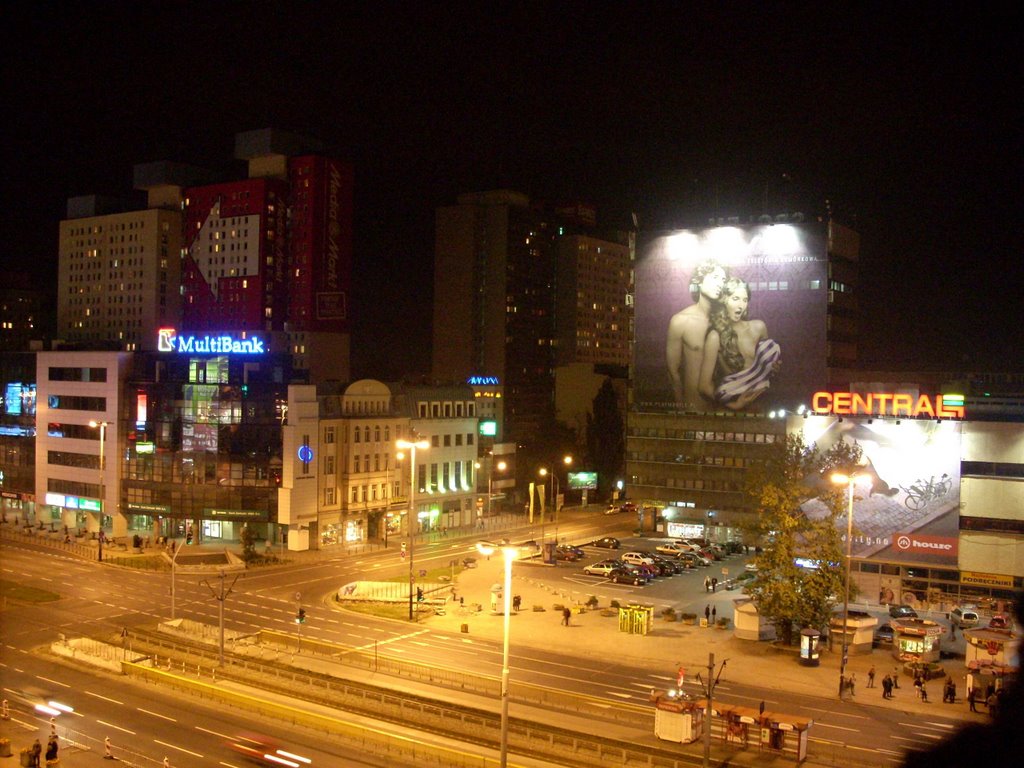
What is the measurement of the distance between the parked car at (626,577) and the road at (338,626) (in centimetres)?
108

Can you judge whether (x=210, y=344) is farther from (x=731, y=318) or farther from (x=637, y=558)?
(x=731, y=318)

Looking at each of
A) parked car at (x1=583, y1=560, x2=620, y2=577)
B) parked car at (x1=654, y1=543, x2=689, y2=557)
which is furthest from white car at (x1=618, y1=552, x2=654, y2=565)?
parked car at (x1=654, y1=543, x2=689, y2=557)

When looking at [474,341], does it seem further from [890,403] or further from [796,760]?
[796,760]

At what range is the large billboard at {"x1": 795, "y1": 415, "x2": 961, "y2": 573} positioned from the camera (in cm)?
6209

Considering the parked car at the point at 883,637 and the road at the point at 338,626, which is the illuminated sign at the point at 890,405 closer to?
the road at the point at 338,626

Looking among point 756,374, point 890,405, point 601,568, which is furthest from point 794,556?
point 756,374

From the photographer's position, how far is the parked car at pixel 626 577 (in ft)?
216

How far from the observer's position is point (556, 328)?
182500 mm

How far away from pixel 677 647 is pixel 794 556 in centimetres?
759

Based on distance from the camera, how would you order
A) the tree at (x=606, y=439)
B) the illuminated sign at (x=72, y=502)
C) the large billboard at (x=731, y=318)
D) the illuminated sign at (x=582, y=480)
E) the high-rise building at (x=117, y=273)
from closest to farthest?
the illuminated sign at (x=72, y=502), the large billboard at (x=731, y=318), the illuminated sign at (x=582, y=480), the tree at (x=606, y=439), the high-rise building at (x=117, y=273)

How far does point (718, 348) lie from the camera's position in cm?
9250

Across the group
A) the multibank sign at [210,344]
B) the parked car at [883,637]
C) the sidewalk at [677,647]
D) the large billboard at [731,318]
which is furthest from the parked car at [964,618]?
the multibank sign at [210,344]

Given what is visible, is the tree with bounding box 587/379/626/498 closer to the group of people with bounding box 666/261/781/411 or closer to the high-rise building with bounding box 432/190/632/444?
the group of people with bounding box 666/261/781/411

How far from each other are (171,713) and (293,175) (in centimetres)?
11176
